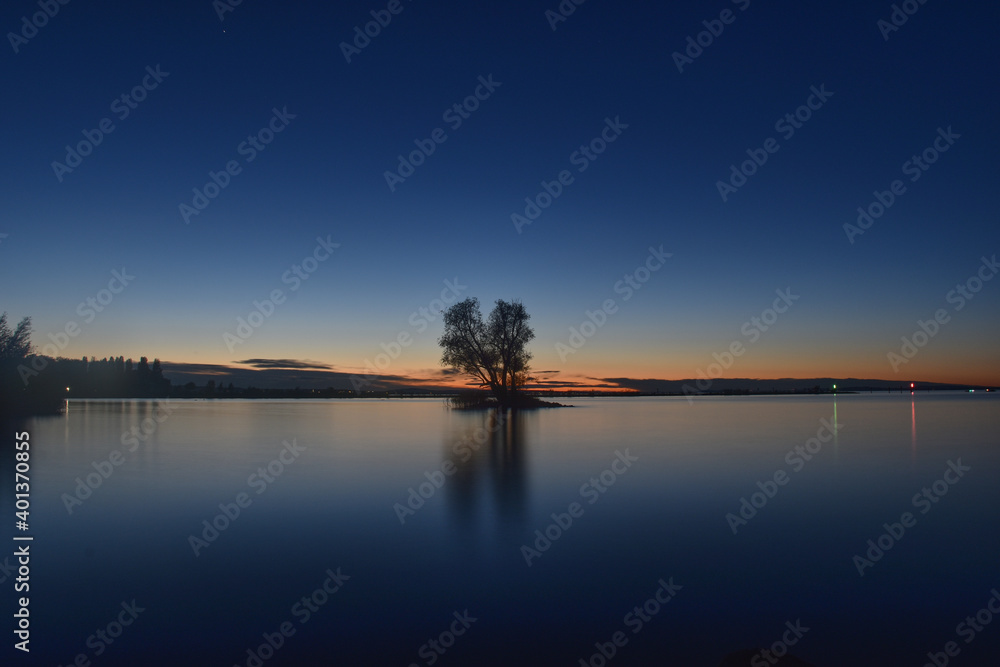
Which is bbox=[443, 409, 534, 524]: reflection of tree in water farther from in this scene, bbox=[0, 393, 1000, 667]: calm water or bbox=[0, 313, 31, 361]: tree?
bbox=[0, 313, 31, 361]: tree

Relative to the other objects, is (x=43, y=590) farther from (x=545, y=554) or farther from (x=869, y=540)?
(x=869, y=540)

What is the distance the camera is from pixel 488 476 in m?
12.8

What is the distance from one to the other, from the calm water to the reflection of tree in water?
0.09m

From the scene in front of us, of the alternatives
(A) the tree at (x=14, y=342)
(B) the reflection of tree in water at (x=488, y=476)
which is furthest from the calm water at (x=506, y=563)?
(A) the tree at (x=14, y=342)

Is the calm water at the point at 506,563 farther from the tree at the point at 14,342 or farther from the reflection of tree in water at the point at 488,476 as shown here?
the tree at the point at 14,342

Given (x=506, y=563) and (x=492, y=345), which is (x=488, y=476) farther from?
(x=492, y=345)

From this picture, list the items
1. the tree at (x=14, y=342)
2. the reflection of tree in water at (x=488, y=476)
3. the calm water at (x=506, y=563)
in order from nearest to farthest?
the calm water at (x=506, y=563) < the reflection of tree in water at (x=488, y=476) < the tree at (x=14, y=342)

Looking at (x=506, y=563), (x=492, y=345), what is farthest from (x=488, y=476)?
(x=492, y=345)

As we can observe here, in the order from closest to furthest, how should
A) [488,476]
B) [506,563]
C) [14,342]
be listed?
1. [506,563]
2. [488,476]
3. [14,342]

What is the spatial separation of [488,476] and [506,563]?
6.05 meters

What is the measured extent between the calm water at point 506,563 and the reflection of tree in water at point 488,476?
0.09m

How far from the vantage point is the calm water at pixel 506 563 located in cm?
468

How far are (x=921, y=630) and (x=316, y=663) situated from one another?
16.2 ft

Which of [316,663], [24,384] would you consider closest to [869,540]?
[316,663]
